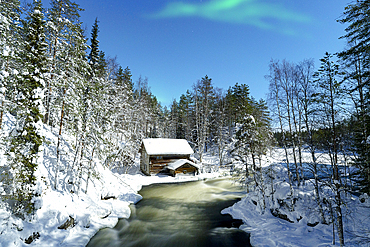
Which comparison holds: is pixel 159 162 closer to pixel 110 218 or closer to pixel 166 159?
pixel 166 159

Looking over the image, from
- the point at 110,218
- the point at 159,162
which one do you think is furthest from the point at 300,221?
the point at 159,162

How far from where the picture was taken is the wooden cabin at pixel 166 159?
28891 millimetres

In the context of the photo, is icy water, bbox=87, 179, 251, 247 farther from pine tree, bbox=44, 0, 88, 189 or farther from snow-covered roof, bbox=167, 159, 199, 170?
snow-covered roof, bbox=167, 159, 199, 170

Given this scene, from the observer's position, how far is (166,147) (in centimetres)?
3127

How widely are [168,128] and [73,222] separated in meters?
41.7

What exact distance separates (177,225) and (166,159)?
62.5 ft

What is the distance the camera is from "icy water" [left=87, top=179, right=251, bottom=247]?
31.5 feet

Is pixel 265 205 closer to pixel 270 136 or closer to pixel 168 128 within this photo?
pixel 270 136

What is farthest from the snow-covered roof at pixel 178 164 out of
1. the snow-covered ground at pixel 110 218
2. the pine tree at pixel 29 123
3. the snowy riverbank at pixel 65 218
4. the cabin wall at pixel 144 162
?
the pine tree at pixel 29 123

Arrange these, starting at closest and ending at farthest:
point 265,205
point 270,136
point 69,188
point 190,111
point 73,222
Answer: point 73,222 → point 69,188 → point 265,205 → point 270,136 → point 190,111

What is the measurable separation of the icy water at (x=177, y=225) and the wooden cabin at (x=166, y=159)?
10.1 metres

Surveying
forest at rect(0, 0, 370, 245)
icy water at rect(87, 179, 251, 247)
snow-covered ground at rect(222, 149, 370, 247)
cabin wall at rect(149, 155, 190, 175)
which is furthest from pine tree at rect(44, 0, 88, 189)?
cabin wall at rect(149, 155, 190, 175)

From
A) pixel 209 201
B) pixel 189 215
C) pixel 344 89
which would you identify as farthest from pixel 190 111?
pixel 344 89

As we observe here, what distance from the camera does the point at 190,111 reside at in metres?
44.8
